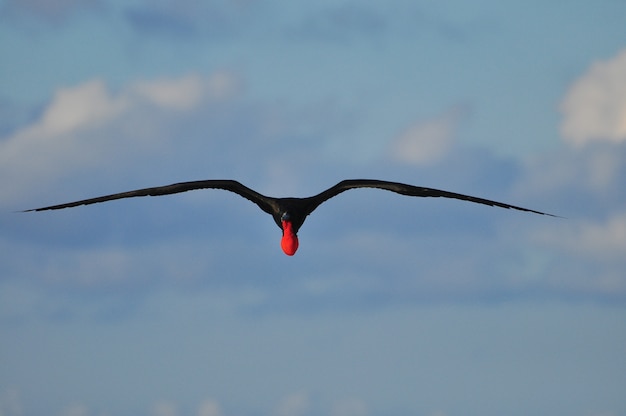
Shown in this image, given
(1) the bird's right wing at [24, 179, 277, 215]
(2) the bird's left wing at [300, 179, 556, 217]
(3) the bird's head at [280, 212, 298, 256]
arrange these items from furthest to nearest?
(2) the bird's left wing at [300, 179, 556, 217]
(3) the bird's head at [280, 212, 298, 256]
(1) the bird's right wing at [24, 179, 277, 215]

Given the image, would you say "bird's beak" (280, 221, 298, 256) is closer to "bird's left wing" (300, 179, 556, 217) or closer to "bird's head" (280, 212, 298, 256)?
"bird's head" (280, 212, 298, 256)

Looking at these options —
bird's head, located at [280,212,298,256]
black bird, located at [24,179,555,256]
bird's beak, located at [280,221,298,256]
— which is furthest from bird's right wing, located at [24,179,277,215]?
bird's beak, located at [280,221,298,256]

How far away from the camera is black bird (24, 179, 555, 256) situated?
1510cm

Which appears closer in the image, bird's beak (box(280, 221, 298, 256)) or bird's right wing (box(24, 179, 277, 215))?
bird's right wing (box(24, 179, 277, 215))

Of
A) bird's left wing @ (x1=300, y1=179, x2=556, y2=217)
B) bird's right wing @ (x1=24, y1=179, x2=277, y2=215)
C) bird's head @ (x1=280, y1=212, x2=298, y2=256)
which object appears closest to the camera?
bird's right wing @ (x1=24, y1=179, x2=277, y2=215)

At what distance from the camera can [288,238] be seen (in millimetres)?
15094

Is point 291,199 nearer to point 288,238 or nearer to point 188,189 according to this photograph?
point 288,238

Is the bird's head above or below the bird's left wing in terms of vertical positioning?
below

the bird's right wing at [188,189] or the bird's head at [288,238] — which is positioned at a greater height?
the bird's right wing at [188,189]

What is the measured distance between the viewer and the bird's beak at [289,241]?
593 inches

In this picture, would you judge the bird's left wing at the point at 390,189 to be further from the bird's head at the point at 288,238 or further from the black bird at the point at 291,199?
the bird's head at the point at 288,238

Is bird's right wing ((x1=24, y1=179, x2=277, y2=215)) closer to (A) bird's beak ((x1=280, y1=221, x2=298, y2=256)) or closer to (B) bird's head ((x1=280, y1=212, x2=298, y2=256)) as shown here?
(B) bird's head ((x1=280, y1=212, x2=298, y2=256))

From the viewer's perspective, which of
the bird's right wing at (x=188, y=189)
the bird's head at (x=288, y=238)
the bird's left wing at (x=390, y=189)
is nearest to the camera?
the bird's right wing at (x=188, y=189)

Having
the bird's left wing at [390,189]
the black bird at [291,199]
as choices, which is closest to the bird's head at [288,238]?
the black bird at [291,199]
